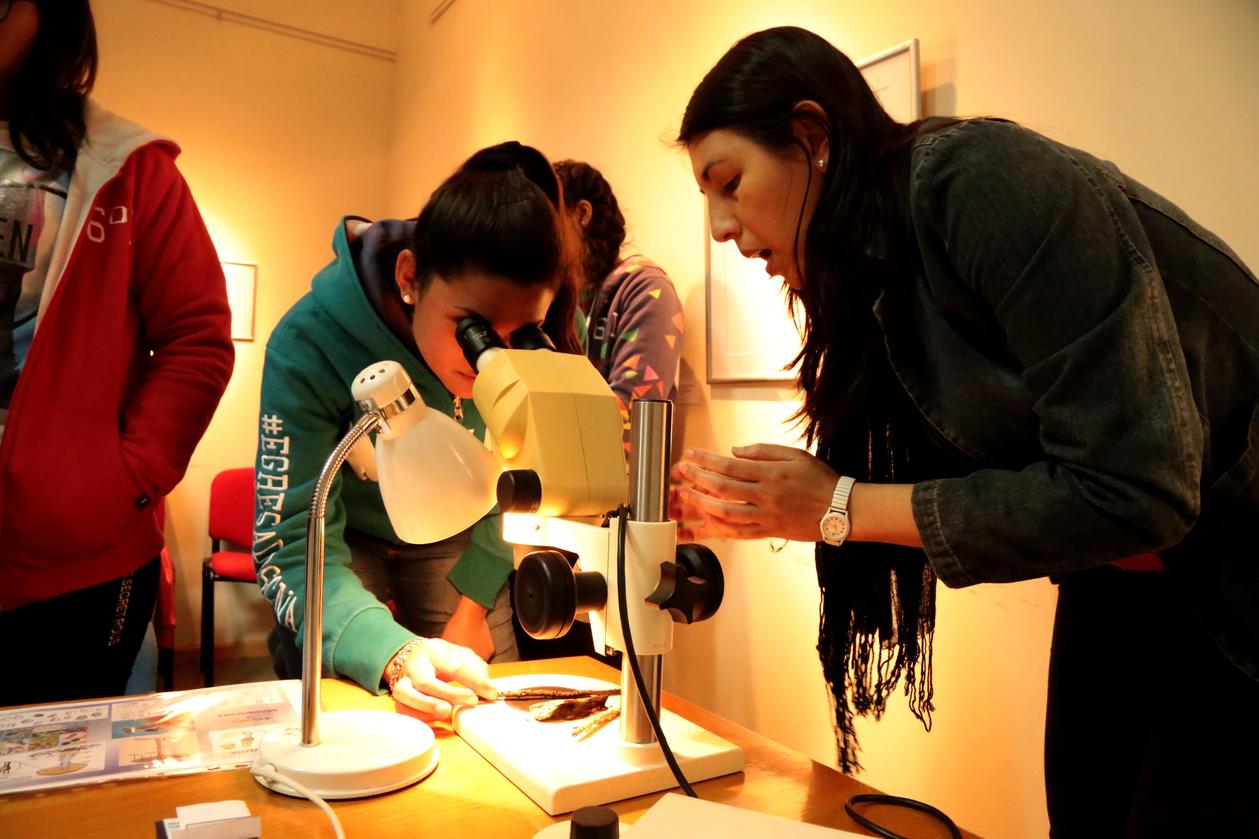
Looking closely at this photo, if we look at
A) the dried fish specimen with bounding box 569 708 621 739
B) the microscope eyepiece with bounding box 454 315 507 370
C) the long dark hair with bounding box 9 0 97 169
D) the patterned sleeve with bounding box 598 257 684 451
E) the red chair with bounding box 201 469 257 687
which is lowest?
the red chair with bounding box 201 469 257 687

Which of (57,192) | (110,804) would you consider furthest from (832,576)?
(57,192)

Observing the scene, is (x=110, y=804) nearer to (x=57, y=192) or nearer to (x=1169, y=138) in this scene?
(x=57, y=192)

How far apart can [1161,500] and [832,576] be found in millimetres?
461

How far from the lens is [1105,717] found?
0.95 meters

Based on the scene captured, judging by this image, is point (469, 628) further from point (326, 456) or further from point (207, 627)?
point (207, 627)

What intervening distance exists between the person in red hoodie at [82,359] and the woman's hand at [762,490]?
0.85 metres

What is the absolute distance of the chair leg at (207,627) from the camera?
3.73 meters

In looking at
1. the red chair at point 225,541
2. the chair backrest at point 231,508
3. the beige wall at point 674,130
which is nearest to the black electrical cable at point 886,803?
the beige wall at point 674,130

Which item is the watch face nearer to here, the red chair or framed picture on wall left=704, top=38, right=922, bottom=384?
framed picture on wall left=704, top=38, right=922, bottom=384

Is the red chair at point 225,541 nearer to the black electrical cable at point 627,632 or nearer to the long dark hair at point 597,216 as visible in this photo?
the long dark hair at point 597,216

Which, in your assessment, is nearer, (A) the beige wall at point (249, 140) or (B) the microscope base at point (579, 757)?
(B) the microscope base at point (579, 757)

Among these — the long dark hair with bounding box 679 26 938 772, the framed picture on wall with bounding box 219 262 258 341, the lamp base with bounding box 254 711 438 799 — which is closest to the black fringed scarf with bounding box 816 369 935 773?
the long dark hair with bounding box 679 26 938 772

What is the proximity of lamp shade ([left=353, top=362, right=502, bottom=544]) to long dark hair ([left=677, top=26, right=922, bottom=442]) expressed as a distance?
41 cm

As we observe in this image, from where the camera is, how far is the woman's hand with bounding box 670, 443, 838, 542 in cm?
86
